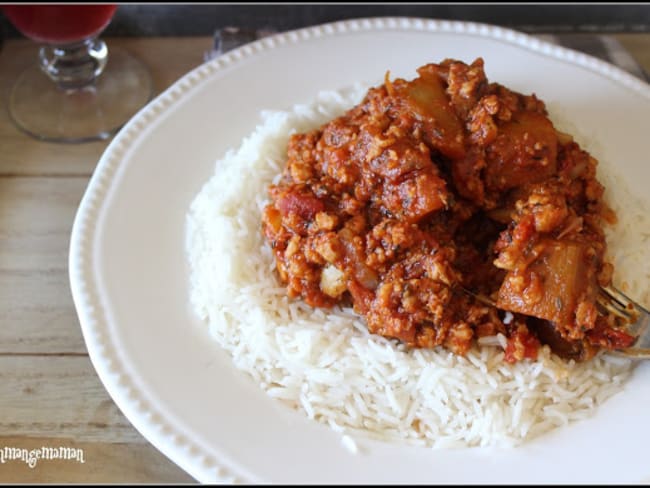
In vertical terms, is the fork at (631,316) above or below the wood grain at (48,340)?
above

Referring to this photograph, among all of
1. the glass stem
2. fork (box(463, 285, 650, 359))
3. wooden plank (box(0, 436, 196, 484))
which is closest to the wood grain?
wooden plank (box(0, 436, 196, 484))

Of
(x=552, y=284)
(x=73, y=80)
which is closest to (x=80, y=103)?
(x=73, y=80)

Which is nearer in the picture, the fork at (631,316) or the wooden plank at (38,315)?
the fork at (631,316)

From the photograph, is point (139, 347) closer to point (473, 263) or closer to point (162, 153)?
point (162, 153)

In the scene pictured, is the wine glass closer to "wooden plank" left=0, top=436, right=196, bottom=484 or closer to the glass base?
the glass base

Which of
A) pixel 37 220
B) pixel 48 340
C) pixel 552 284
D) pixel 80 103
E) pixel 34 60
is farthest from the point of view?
pixel 34 60

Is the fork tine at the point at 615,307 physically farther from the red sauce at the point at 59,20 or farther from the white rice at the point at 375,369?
the red sauce at the point at 59,20

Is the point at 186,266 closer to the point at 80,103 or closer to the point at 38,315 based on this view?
A: the point at 38,315

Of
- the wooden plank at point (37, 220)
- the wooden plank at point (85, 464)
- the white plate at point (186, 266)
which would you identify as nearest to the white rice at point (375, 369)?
the white plate at point (186, 266)

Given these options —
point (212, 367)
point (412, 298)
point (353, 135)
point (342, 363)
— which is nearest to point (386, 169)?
point (353, 135)
